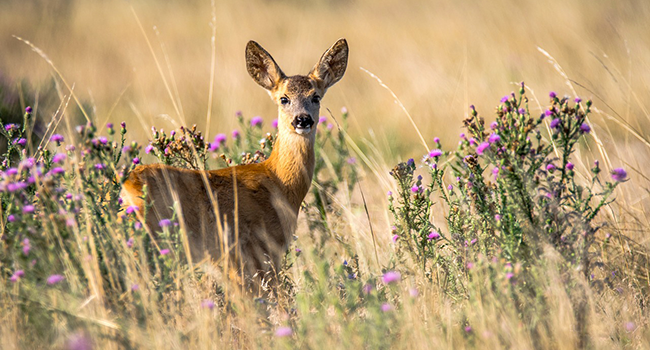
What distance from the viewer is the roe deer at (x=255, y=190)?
14.1 ft

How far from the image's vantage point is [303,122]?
5.04m

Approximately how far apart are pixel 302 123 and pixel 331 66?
0.85 meters

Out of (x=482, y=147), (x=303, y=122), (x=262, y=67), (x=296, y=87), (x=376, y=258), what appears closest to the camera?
(x=482, y=147)

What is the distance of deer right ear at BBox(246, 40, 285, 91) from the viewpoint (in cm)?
543

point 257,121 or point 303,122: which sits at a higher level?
point 257,121

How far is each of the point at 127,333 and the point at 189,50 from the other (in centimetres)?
1205

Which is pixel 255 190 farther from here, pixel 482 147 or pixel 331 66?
pixel 482 147

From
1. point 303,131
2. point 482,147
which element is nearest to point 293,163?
point 303,131

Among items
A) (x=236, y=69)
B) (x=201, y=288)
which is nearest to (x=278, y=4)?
(x=236, y=69)

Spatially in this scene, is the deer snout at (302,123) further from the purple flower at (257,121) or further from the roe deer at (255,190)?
the purple flower at (257,121)

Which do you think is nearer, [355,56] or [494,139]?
[494,139]

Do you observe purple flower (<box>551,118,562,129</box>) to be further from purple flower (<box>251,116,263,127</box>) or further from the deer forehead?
purple flower (<box>251,116,263,127</box>)

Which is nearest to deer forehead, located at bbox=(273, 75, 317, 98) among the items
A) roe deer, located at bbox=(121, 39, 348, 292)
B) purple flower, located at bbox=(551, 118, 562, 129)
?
roe deer, located at bbox=(121, 39, 348, 292)

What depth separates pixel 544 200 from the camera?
3.74 meters
